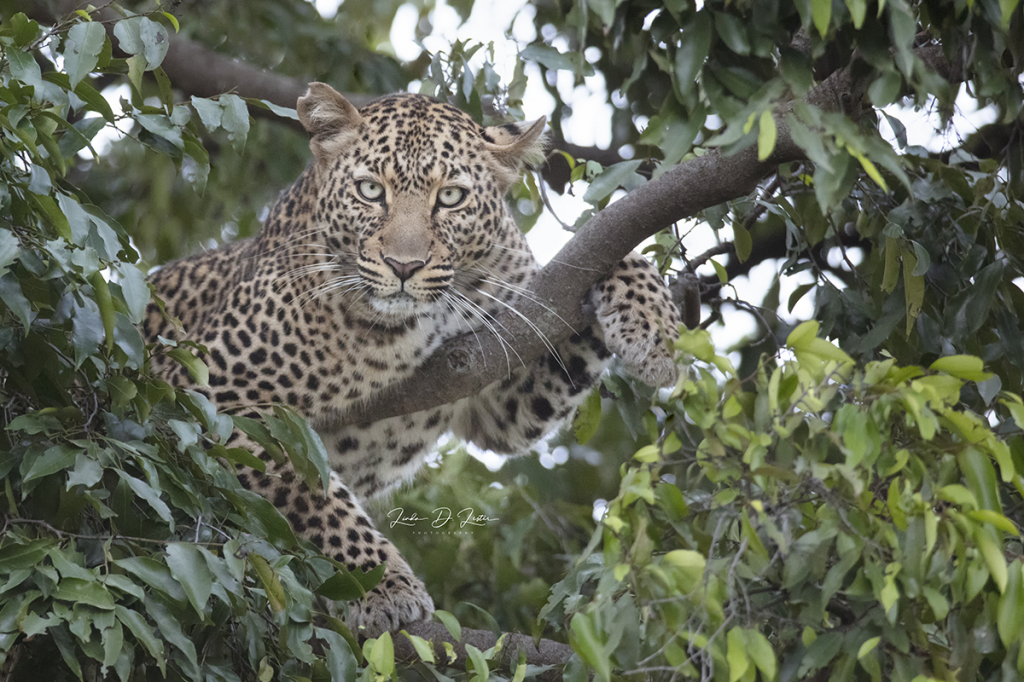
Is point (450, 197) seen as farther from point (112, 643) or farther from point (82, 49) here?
point (112, 643)

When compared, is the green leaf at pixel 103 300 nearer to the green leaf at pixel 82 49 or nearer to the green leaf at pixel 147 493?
the green leaf at pixel 147 493

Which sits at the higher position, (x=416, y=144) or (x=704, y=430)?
(x=416, y=144)

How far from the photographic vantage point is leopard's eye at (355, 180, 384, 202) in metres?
4.71

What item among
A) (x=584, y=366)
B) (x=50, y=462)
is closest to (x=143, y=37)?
(x=50, y=462)

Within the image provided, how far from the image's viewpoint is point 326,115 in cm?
486

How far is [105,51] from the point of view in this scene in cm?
341

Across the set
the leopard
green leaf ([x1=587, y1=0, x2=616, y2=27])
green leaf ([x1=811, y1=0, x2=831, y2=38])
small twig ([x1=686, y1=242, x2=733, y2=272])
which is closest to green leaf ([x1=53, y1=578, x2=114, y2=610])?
the leopard

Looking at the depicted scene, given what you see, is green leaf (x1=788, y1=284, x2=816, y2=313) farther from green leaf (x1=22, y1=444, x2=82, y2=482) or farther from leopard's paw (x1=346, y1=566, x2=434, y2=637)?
green leaf (x1=22, y1=444, x2=82, y2=482)

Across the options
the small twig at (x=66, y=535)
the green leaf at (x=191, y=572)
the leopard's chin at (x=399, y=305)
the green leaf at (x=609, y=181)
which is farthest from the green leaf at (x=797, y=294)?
the green leaf at (x=191, y=572)

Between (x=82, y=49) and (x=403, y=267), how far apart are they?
5.03ft

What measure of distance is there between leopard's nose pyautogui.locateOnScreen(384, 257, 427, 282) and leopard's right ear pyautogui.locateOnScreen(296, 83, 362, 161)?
2.42 feet

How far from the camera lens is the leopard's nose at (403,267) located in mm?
4426

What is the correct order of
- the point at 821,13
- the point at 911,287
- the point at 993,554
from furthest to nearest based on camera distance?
the point at 911,287 → the point at 821,13 → the point at 993,554

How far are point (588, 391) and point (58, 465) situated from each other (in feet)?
7.89
